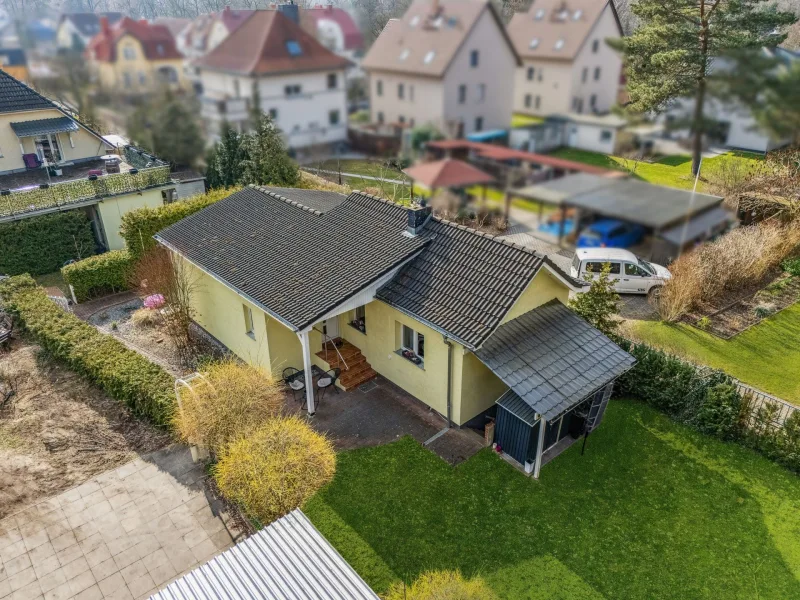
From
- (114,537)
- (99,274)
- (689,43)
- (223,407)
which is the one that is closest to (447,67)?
(689,43)

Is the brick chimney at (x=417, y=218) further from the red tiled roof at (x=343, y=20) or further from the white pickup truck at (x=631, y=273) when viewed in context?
the red tiled roof at (x=343, y=20)

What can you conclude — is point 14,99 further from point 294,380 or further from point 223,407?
point 223,407

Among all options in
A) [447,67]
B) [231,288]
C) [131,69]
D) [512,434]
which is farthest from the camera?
[231,288]

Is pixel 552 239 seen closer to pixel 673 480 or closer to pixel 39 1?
pixel 39 1

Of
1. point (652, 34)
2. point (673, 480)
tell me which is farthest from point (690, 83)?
point (673, 480)

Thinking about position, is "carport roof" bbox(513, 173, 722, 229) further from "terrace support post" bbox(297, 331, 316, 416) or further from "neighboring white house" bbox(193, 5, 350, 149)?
"terrace support post" bbox(297, 331, 316, 416)

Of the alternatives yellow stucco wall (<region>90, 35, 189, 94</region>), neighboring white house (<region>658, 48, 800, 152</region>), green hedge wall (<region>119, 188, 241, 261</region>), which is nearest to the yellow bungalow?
green hedge wall (<region>119, 188, 241, 261</region>)
